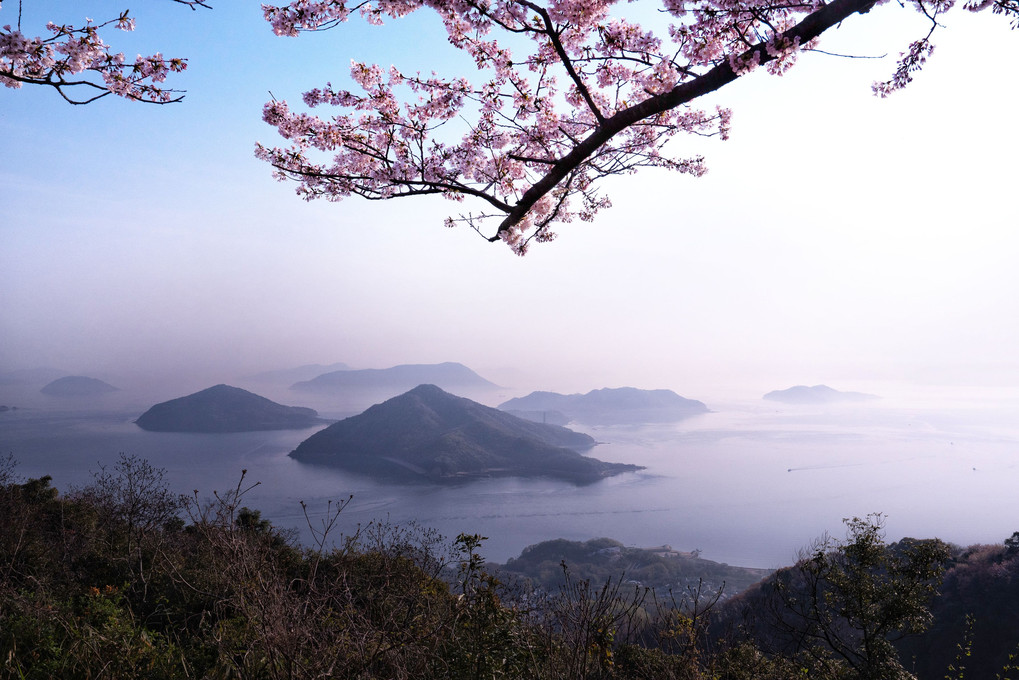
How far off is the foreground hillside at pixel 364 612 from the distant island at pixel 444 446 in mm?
75590

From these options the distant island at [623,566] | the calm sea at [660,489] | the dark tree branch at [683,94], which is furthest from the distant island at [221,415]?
the dark tree branch at [683,94]

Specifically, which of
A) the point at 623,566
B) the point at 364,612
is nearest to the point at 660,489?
the point at 623,566

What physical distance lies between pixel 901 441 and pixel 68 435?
163 m

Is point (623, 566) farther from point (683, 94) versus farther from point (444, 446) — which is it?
point (683, 94)

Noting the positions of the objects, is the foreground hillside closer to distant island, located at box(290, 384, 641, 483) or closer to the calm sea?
the calm sea

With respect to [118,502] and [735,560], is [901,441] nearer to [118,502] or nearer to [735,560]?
[735,560]

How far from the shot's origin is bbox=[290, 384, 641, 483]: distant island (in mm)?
87875

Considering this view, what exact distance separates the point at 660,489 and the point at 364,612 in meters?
84.9

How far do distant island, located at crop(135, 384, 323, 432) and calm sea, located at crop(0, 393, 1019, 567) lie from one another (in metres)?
3.79

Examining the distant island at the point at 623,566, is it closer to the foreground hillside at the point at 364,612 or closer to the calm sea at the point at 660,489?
the calm sea at the point at 660,489

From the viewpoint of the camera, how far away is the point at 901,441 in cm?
11825

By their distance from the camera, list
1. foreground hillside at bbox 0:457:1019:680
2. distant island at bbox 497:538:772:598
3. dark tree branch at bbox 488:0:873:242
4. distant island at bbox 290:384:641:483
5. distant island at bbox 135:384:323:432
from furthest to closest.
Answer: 1. distant island at bbox 135:384:323:432
2. distant island at bbox 290:384:641:483
3. distant island at bbox 497:538:772:598
4. foreground hillside at bbox 0:457:1019:680
5. dark tree branch at bbox 488:0:873:242

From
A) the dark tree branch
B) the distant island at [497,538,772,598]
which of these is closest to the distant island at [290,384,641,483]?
the distant island at [497,538,772,598]

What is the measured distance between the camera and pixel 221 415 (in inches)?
4370
